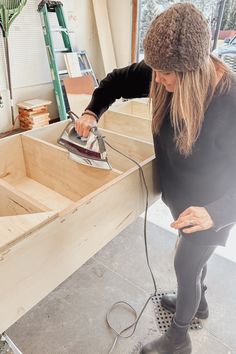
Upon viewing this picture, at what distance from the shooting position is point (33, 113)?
2.91m

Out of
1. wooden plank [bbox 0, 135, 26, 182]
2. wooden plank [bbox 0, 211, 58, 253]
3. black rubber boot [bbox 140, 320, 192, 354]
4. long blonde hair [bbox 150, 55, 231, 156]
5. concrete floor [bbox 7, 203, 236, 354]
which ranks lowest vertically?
concrete floor [bbox 7, 203, 236, 354]

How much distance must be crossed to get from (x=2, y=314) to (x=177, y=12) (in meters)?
0.93

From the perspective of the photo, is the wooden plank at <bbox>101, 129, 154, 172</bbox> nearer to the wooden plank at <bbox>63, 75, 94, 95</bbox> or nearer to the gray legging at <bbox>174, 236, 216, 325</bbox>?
the gray legging at <bbox>174, 236, 216, 325</bbox>

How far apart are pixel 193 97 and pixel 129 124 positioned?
48.5 inches

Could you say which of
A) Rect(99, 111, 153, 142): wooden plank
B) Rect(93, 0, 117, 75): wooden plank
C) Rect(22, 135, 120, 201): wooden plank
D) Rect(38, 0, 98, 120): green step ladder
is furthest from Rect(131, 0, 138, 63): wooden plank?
Rect(22, 135, 120, 201): wooden plank

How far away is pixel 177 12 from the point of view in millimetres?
674

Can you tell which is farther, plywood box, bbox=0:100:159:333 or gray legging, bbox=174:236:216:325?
gray legging, bbox=174:236:216:325

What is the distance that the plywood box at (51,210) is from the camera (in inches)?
29.2

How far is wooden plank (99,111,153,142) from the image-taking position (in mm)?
1923

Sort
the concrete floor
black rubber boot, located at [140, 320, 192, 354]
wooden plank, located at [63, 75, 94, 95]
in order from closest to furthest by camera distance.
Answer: black rubber boot, located at [140, 320, 192, 354] < the concrete floor < wooden plank, located at [63, 75, 94, 95]

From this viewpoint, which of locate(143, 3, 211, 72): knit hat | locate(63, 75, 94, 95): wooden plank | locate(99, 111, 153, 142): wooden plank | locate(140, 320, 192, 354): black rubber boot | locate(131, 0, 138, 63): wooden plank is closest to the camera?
locate(143, 3, 211, 72): knit hat

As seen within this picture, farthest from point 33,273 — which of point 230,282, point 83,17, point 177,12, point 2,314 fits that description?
point 83,17

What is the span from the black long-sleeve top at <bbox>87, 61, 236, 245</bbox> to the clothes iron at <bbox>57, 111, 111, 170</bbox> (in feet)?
0.85

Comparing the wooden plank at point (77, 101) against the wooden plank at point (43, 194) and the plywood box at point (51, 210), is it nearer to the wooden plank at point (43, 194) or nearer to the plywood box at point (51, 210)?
the plywood box at point (51, 210)
